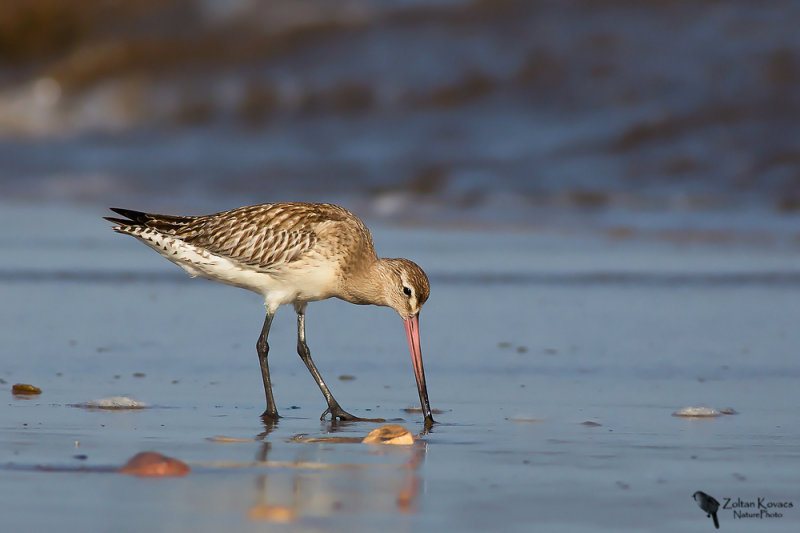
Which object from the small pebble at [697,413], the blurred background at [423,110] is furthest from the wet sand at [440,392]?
the blurred background at [423,110]

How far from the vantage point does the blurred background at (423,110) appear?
49.5 feet

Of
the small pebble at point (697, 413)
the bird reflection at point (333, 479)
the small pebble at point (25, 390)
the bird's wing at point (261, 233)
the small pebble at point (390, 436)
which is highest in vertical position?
the bird's wing at point (261, 233)

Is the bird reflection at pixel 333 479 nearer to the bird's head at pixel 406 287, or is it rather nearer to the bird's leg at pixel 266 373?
Answer: the bird's leg at pixel 266 373

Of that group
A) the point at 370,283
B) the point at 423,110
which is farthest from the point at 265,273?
the point at 423,110

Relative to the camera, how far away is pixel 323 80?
71.6 ft

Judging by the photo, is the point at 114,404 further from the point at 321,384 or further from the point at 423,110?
the point at 423,110

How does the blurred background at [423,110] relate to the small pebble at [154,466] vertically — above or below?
above

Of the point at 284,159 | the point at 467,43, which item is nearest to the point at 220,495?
the point at 284,159

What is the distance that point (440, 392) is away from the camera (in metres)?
6.41

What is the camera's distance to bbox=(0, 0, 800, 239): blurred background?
49.5 ft

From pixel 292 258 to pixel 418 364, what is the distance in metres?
0.91

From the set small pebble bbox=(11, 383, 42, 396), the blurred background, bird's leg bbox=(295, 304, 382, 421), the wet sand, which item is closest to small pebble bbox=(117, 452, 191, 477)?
the wet sand

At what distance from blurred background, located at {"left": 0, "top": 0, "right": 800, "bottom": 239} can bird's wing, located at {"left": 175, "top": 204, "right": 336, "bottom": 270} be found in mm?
5996

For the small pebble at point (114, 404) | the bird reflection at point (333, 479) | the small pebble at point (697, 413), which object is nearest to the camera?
the bird reflection at point (333, 479)
